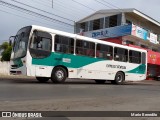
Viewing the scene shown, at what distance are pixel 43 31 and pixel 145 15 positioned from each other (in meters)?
30.8

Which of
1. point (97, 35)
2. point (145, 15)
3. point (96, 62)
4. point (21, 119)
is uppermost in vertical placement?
point (145, 15)

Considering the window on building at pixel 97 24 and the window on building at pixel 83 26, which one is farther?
the window on building at pixel 83 26

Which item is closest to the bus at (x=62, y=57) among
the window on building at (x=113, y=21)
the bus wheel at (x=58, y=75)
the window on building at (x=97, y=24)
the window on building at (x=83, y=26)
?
the bus wheel at (x=58, y=75)

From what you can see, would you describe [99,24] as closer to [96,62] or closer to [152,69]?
[152,69]

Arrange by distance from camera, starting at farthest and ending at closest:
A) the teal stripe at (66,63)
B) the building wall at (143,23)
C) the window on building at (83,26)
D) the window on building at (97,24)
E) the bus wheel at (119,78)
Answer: the window on building at (83,26), the window on building at (97,24), the building wall at (143,23), the bus wheel at (119,78), the teal stripe at (66,63)

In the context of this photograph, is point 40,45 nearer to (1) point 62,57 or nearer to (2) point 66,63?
(1) point 62,57

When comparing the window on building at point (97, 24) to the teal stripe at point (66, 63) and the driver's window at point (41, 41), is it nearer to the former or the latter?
the teal stripe at point (66, 63)

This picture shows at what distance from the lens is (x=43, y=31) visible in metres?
→ 17.8

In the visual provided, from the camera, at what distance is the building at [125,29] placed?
41.4 m

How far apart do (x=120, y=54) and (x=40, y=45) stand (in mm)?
8154

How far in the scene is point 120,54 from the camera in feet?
78.2

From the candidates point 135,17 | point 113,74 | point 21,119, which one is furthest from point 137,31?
point 21,119

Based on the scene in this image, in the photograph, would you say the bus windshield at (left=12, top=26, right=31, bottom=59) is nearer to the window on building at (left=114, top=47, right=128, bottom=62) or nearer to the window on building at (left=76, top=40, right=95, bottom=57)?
the window on building at (left=76, top=40, right=95, bottom=57)

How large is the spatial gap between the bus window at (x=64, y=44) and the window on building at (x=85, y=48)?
55 centimetres
